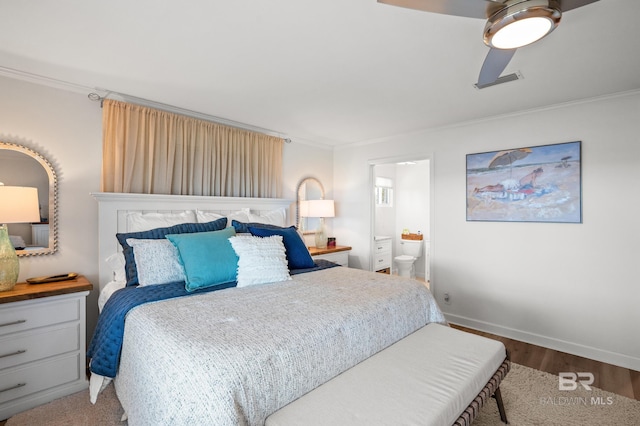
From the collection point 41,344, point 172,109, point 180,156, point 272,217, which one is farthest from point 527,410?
point 172,109

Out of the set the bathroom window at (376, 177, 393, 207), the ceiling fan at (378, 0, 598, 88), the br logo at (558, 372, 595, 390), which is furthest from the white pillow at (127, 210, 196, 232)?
the bathroom window at (376, 177, 393, 207)

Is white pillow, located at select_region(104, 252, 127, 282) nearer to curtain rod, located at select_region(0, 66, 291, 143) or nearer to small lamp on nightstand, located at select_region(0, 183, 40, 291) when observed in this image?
small lamp on nightstand, located at select_region(0, 183, 40, 291)

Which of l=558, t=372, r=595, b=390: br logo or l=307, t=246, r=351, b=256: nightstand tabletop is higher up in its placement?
l=307, t=246, r=351, b=256: nightstand tabletop

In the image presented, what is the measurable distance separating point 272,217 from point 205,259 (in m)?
1.55

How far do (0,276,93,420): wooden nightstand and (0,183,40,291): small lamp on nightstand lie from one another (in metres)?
0.11

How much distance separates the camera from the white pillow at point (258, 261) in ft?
7.47

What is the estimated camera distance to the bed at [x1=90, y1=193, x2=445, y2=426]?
1.18 m

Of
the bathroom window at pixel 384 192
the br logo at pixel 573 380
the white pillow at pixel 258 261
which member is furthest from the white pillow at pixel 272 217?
the br logo at pixel 573 380

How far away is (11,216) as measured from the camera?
6.77 feet

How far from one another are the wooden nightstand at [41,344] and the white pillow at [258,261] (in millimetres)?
1102

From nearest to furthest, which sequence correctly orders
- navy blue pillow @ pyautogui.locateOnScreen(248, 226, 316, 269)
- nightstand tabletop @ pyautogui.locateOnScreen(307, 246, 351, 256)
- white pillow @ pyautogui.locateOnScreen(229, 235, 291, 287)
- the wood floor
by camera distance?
1. white pillow @ pyautogui.locateOnScreen(229, 235, 291, 287)
2. the wood floor
3. navy blue pillow @ pyautogui.locateOnScreen(248, 226, 316, 269)
4. nightstand tabletop @ pyautogui.locateOnScreen(307, 246, 351, 256)

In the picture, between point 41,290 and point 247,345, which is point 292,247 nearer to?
point 247,345

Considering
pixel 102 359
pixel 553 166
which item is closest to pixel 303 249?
pixel 102 359

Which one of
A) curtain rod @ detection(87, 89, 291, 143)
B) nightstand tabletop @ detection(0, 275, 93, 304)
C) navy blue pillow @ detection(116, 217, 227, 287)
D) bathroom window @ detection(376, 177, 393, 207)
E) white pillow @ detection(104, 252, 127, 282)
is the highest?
curtain rod @ detection(87, 89, 291, 143)
